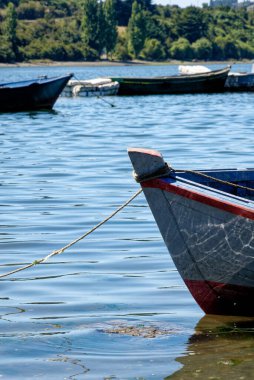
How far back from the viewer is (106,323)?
25.9 ft

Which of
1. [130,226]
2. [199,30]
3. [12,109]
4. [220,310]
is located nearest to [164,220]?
[220,310]

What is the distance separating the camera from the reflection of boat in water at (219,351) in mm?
6637

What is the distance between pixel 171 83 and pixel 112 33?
11860cm

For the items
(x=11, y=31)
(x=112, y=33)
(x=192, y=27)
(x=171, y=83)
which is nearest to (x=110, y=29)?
(x=112, y=33)

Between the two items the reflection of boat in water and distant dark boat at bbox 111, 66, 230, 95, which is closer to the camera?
the reflection of boat in water

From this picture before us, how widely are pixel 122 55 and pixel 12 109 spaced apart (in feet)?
420

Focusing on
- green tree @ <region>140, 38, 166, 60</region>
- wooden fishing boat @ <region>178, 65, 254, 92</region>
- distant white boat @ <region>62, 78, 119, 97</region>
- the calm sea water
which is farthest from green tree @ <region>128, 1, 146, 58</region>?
the calm sea water

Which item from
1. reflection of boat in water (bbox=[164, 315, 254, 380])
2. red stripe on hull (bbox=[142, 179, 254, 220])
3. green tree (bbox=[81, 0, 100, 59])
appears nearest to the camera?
reflection of boat in water (bbox=[164, 315, 254, 380])

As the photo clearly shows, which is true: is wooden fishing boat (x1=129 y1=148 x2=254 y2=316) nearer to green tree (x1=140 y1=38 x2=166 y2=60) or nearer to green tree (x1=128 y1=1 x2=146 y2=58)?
green tree (x1=128 y1=1 x2=146 y2=58)

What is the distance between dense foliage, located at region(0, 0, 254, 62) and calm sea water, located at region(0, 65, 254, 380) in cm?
13134

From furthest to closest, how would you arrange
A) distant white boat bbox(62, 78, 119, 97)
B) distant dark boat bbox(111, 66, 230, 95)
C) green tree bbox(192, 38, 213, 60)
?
green tree bbox(192, 38, 213, 60) → distant white boat bbox(62, 78, 119, 97) → distant dark boat bbox(111, 66, 230, 95)

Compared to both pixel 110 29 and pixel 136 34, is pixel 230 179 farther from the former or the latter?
pixel 136 34

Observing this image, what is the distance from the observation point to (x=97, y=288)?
8.98 metres

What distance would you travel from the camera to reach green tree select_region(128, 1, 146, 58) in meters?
163
